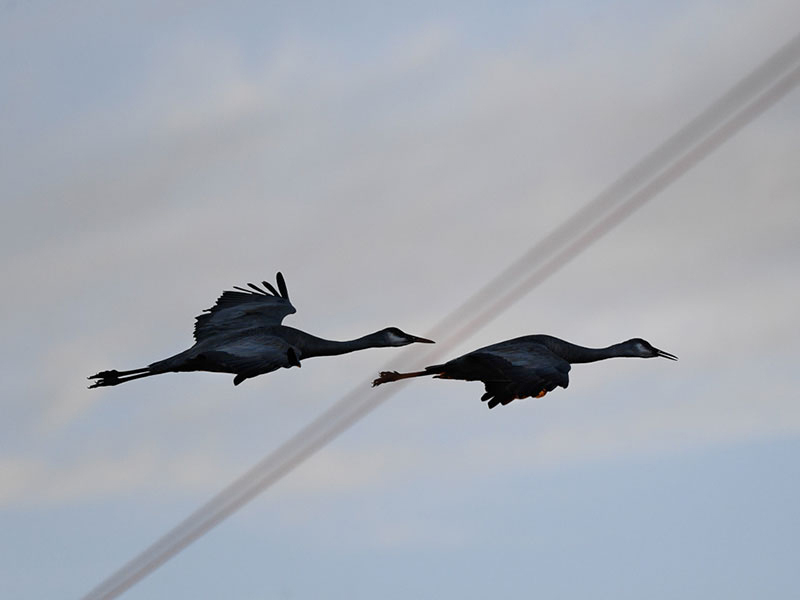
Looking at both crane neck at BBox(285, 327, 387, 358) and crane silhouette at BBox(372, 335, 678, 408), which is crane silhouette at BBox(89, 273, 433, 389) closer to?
crane neck at BBox(285, 327, 387, 358)

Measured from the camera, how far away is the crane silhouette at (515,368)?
7969 cm

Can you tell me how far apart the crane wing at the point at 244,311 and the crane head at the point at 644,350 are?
45.4 ft

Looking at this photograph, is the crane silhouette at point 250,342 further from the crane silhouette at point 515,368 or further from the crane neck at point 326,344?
the crane silhouette at point 515,368

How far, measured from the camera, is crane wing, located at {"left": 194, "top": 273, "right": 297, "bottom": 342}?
301ft

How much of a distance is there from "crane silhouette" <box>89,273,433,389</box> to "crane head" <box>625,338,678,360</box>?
8.12 meters

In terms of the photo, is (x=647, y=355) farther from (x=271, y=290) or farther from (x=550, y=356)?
(x=271, y=290)

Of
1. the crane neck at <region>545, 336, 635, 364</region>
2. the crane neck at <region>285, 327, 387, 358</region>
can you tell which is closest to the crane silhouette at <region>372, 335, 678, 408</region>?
the crane neck at <region>545, 336, 635, 364</region>

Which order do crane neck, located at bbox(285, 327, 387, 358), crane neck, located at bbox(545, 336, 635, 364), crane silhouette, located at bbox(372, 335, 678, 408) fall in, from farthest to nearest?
crane neck, located at bbox(285, 327, 387, 358) → crane neck, located at bbox(545, 336, 635, 364) → crane silhouette, located at bbox(372, 335, 678, 408)

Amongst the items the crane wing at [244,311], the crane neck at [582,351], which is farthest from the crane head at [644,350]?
the crane wing at [244,311]

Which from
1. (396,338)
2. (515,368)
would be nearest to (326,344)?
(396,338)

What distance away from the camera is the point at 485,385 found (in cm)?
8138

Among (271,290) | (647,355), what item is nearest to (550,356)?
(647,355)

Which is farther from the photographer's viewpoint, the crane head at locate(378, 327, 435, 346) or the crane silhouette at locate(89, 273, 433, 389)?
the crane head at locate(378, 327, 435, 346)

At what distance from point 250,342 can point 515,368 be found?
36.0 feet
